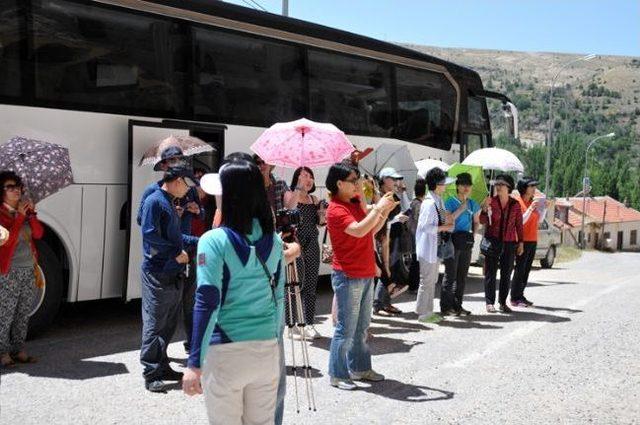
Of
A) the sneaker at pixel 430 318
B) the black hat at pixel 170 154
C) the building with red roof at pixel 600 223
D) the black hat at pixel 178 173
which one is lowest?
the building with red roof at pixel 600 223

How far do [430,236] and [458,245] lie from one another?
99cm

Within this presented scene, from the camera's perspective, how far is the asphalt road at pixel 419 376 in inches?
206

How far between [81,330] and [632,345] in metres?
6.10

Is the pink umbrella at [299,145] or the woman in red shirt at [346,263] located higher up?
the pink umbrella at [299,145]

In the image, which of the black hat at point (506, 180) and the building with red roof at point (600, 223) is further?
the building with red roof at point (600, 223)

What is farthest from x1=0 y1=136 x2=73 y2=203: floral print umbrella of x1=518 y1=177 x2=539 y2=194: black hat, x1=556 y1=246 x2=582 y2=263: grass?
x1=556 y1=246 x2=582 y2=263: grass

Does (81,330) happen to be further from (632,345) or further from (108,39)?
(632,345)

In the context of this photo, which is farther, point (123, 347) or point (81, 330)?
point (81, 330)

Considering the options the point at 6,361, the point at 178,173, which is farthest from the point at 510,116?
the point at 6,361

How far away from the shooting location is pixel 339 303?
19.0 ft

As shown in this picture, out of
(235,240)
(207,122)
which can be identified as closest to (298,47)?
(207,122)

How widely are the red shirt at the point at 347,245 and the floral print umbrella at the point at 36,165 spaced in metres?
2.49

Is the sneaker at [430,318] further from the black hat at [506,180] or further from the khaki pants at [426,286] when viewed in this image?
the black hat at [506,180]

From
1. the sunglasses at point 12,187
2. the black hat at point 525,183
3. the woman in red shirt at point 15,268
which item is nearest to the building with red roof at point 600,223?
the black hat at point 525,183
